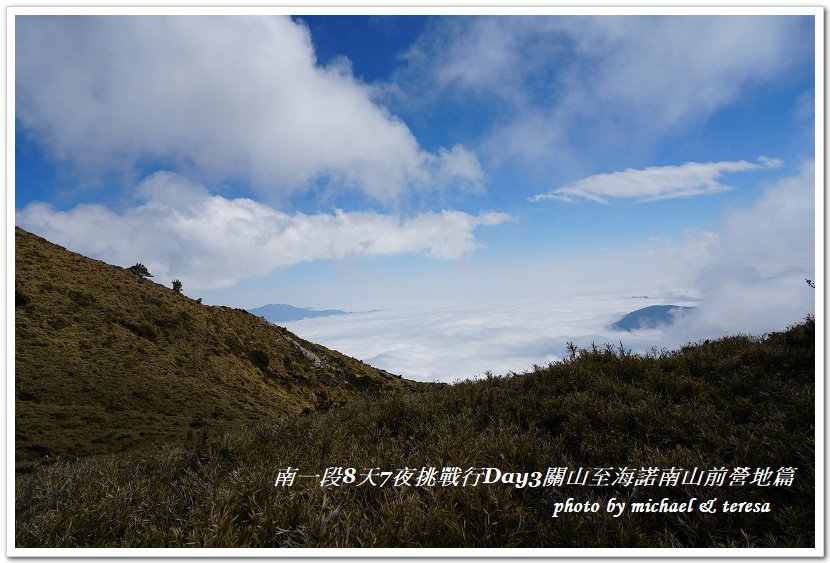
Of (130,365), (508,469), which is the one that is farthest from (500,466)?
(130,365)

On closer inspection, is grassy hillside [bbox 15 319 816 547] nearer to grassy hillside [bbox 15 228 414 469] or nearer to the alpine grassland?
the alpine grassland

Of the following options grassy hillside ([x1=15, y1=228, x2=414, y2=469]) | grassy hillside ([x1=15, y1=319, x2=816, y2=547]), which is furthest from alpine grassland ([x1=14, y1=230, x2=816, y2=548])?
grassy hillside ([x1=15, y1=228, x2=414, y2=469])

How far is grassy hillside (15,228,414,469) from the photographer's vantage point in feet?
59.7

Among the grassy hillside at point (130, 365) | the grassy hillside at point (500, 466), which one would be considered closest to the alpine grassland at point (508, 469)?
the grassy hillside at point (500, 466)

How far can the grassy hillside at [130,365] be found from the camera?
59.7 feet

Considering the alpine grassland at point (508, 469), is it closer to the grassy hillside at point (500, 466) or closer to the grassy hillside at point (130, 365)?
the grassy hillside at point (500, 466)

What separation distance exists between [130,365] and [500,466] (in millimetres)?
31827

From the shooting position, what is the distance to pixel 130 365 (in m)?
26.8

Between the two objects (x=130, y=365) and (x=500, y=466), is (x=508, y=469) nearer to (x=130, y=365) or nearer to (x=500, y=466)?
(x=500, y=466)

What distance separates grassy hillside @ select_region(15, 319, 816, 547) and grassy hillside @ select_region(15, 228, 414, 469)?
42.6 ft

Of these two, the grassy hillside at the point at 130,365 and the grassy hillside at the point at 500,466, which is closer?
the grassy hillside at the point at 500,466

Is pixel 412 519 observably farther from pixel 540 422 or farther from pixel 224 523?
pixel 540 422

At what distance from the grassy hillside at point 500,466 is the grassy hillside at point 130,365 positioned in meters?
13.0

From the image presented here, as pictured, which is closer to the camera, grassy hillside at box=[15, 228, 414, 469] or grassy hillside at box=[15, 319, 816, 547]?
grassy hillside at box=[15, 319, 816, 547]
